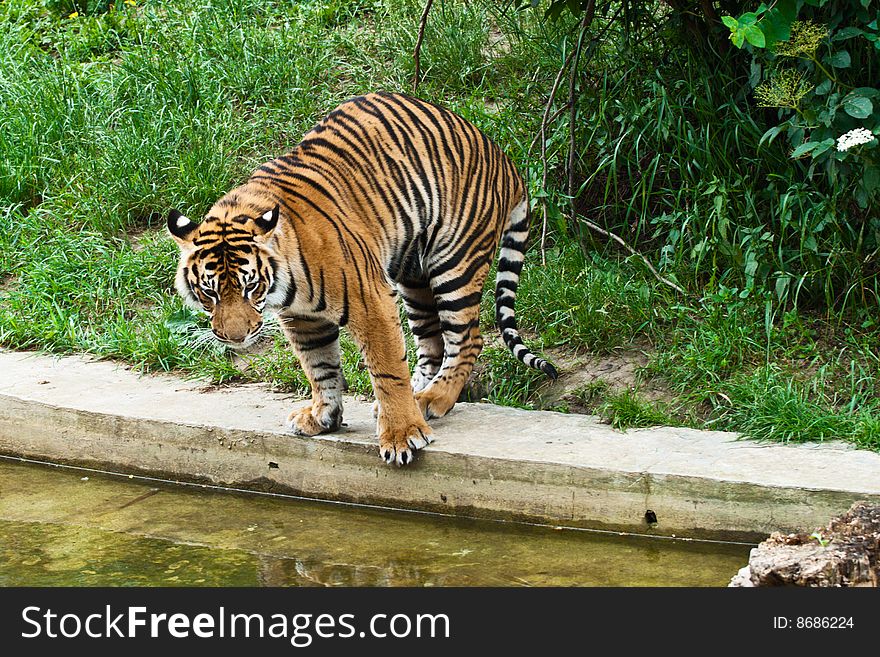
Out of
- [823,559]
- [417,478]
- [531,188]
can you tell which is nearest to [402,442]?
[417,478]

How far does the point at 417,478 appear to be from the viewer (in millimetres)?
4750

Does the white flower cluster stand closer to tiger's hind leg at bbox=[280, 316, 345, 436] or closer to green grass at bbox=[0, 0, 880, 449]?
green grass at bbox=[0, 0, 880, 449]

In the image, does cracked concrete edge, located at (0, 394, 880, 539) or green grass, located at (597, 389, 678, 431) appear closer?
cracked concrete edge, located at (0, 394, 880, 539)

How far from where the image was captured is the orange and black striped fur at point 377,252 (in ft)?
14.5

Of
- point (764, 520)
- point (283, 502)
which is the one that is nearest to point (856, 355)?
point (764, 520)

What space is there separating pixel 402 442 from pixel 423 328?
38.4 inches

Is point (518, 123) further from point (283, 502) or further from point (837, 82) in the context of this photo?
point (283, 502)

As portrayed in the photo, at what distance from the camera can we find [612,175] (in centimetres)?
640

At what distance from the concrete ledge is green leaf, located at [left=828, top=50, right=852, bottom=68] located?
1.77 meters

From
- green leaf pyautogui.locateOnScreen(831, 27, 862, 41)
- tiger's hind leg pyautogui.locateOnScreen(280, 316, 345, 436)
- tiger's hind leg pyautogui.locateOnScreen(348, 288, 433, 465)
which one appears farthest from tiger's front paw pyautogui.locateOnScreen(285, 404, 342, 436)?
green leaf pyautogui.locateOnScreen(831, 27, 862, 41)

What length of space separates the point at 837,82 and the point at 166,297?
386cm

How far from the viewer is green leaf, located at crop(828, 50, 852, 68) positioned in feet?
17.0

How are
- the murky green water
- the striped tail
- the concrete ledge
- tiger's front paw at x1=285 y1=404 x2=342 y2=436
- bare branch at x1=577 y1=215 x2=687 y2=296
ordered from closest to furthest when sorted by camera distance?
the murky green water
the concrete ledge
tiger's front paw at x1=285 y1=404 x2=342 y2=436
the striped tail
bare branch at x1=577 y1=215 x2=687 y2=296

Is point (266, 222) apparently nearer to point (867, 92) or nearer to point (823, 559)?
point (823, 559)
